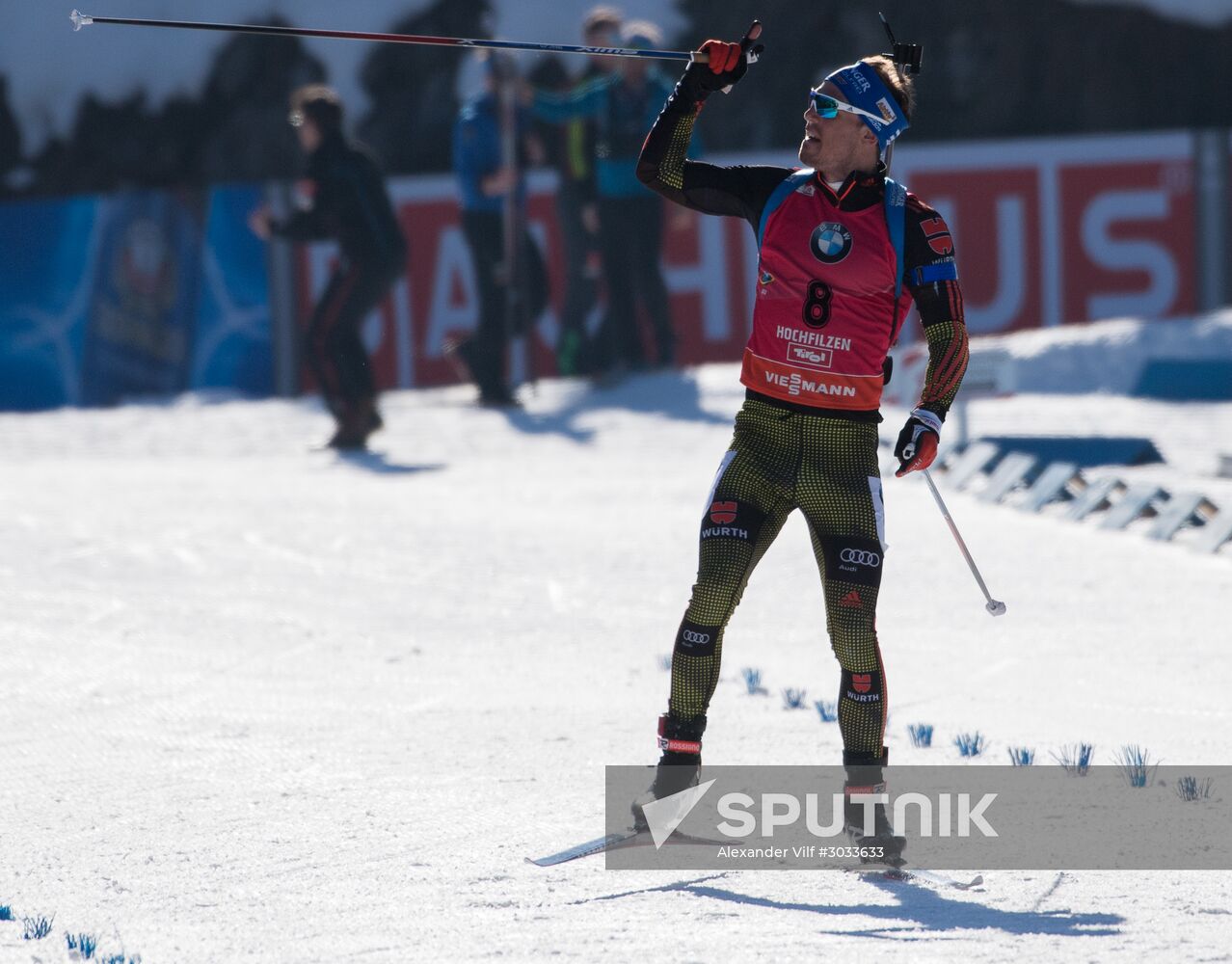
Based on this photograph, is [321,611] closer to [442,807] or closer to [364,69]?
[442,807]

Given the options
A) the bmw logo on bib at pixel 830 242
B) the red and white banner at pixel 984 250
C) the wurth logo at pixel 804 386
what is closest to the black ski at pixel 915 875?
the wurth logo at pixel 804 386

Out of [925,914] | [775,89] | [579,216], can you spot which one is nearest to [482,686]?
[925,914]

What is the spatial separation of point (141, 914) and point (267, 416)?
32.7 ft

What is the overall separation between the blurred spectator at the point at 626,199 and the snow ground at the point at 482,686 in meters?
1.20

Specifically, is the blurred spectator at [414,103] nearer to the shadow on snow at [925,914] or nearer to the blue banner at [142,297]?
the blue banner at [142,297]

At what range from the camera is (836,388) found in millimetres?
4797

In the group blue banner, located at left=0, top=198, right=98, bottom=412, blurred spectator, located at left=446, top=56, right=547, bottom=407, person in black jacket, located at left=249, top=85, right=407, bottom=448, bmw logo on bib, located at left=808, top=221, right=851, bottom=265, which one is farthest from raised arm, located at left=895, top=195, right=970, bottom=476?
blue banner, located at left=0, top=198, right=98, bottom=412

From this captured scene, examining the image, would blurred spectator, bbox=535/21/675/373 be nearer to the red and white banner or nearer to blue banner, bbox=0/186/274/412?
the red and white banner

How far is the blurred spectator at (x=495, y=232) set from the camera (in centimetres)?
1338

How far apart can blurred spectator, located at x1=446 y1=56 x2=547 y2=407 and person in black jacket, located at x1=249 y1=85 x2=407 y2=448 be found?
1117 millimetres

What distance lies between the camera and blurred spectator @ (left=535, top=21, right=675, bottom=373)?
42.8 feet

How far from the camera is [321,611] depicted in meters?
8.16

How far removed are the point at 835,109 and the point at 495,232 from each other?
29.9ft

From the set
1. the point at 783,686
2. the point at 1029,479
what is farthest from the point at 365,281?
the point at 783,686
